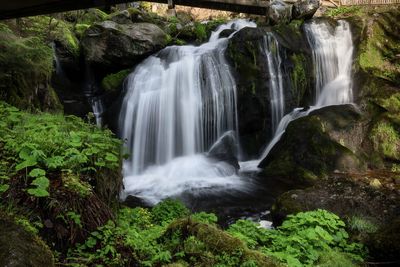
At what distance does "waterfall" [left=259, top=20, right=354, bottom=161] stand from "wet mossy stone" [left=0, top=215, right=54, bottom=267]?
11.3 m

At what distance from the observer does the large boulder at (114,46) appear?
14.3 m

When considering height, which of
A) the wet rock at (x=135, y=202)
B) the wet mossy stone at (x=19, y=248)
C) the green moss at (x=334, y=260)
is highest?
the wet mossy stone at (x=19, y=248)

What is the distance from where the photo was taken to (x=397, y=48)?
14227 mm

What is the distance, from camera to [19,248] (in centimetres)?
272

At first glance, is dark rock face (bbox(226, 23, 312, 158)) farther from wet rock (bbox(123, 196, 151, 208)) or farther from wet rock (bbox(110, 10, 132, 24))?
wet rock (bbox(110, 10, 132, 24))

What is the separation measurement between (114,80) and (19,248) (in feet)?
39.3

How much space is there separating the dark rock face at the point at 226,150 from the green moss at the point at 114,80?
4.23 metres

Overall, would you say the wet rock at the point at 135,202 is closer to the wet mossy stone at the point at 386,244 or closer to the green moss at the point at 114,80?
the wet mossy stone at the point at 386,244

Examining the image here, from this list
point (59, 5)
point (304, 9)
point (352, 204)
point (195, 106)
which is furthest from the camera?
point (304, 9)

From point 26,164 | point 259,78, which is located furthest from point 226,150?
point 26,164

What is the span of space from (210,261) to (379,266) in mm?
2396

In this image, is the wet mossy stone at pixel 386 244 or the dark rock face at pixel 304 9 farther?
the dark rock face at pixel 304 9

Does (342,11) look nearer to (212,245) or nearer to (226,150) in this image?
(226,150)

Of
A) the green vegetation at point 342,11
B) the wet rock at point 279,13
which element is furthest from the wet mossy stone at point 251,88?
the green vegetation at point 342,11
